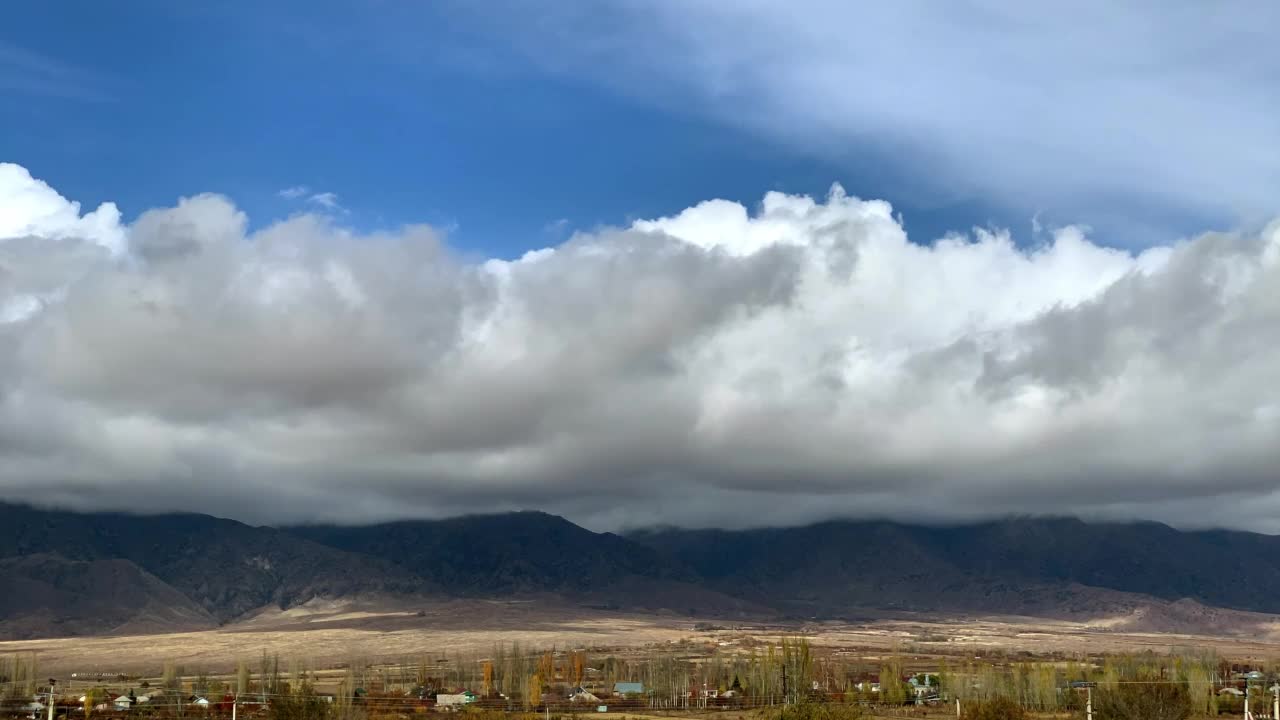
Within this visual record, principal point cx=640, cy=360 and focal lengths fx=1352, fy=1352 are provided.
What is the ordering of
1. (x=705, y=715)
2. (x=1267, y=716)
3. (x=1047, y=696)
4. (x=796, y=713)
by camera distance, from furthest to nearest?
(x=1047, y=696) < (x=705, y=715) < (x=1267, y=716) < (x=796, y=713)

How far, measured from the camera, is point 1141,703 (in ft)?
484

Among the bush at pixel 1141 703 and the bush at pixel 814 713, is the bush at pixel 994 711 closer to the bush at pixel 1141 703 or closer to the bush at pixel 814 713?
the bush at pixel 1141 703

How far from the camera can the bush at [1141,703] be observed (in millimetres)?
143250

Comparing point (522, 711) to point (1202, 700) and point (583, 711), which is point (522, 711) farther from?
point (1202, 700)

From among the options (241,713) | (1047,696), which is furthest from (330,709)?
(1047,696)

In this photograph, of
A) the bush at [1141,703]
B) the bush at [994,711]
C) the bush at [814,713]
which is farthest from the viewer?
the bush at [994,711]

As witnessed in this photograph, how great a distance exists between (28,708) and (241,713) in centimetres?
3662

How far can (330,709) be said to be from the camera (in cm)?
14588

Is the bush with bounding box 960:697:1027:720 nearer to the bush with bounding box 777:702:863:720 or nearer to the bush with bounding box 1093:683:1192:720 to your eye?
the bush with bounding box 1093:683:1192:720

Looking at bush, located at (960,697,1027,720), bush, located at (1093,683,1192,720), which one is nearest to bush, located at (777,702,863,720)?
bush, located at (960,697,1027,720)

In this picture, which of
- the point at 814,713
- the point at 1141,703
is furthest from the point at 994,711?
the point at 814,713

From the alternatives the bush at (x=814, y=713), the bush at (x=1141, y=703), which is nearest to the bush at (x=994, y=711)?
the bush at (x=1141, y=703)

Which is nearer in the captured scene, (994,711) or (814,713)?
(814,713)

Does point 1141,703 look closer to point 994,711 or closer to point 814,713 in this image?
point 994,711
